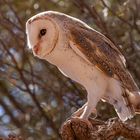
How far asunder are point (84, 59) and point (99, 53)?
105 millimetres

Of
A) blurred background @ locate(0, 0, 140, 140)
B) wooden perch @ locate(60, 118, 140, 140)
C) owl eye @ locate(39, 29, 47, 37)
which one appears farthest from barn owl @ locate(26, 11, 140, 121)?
blurred background @ locate(0, 0, 140, 140)

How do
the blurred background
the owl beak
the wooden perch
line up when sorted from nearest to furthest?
the wooden perch, the owl beak, the blurred background

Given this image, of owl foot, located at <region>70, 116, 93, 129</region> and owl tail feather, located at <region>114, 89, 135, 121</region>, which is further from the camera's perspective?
owl tail feather, located at <region>114, 89, 135, 121</region>

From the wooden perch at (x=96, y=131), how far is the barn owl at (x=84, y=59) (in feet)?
0.35

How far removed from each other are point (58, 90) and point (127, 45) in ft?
1.68

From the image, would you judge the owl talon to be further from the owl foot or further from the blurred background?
the blurred background

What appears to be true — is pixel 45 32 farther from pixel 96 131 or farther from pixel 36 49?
pixel 96 131

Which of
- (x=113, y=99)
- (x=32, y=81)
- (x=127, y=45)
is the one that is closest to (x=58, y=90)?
(x=32, y=81)

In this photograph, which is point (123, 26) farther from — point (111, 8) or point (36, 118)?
point (36, 118)

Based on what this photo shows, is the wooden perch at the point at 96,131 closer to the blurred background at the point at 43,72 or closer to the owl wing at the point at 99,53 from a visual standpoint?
the owl wing at the point at 99,53

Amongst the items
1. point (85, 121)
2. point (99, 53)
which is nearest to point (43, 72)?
point (99, 53)

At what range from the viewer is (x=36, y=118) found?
4395 mm

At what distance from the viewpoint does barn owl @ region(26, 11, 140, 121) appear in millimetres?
2695

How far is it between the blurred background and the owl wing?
3.42 ft
